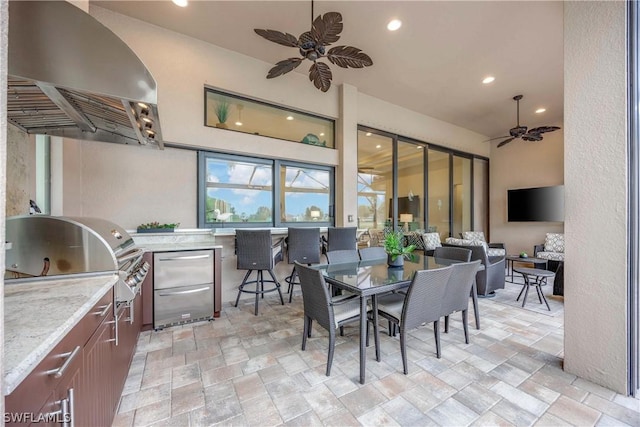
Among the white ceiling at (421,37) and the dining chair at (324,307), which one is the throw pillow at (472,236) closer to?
the white ceiling at (421,37)

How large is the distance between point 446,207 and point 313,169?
427 centimetres

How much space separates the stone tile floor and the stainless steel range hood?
1.96 meters

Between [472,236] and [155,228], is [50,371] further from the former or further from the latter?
[472,236]

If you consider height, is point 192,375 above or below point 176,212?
below

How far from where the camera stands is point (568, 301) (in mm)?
2027

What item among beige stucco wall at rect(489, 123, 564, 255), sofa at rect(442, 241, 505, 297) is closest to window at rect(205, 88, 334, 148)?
sofa at rect(442, 241, 505, 297)

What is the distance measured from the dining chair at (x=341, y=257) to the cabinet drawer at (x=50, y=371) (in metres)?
2.12

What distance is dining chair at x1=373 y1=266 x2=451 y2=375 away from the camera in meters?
1.95

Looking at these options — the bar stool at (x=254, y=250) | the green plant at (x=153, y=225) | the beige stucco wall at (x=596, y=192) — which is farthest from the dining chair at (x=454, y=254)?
the green plant at (x=153, y=225)

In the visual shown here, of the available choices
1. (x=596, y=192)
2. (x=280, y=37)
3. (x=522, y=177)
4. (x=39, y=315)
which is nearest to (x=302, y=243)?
(x=280, y=37)

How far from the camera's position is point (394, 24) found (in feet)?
10.2

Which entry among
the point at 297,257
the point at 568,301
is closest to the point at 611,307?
the point at 568,301

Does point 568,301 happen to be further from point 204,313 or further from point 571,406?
point 204,313

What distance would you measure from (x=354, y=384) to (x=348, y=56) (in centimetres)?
293
